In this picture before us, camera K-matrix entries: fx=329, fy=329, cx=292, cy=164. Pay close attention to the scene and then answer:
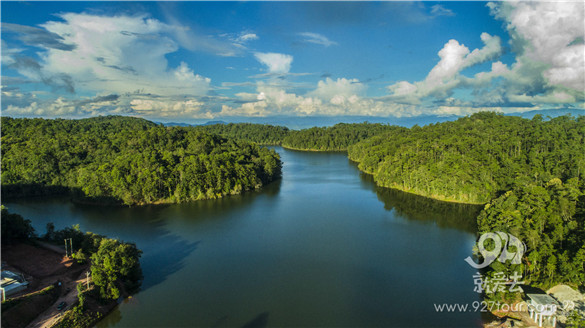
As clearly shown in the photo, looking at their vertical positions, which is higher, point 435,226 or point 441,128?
point 441,128

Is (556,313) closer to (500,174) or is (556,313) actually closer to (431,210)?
(431,210)

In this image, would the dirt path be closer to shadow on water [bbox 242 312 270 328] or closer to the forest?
shadow on water [bbox 242 312 270 328]

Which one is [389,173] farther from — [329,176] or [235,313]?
[235,313]

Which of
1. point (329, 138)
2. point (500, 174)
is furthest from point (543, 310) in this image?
point (329, 138)

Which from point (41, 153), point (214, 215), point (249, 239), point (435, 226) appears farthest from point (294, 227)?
point (41, 153)

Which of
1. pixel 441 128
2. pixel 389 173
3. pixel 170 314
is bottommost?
pixel 170 314

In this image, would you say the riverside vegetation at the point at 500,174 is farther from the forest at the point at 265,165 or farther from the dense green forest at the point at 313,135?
the dense green forest at the point at 313,135
